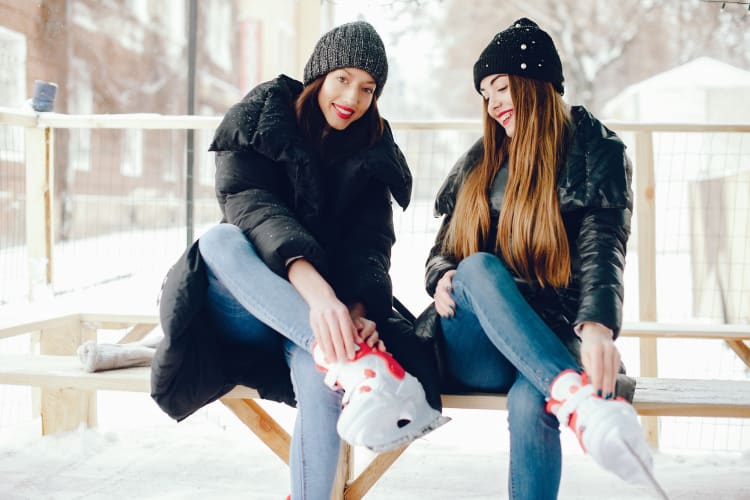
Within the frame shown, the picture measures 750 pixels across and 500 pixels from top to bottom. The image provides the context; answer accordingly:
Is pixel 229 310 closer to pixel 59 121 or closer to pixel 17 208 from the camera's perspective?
pixel 59 121

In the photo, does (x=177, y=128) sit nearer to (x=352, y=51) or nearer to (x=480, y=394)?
(x=352, y=51)

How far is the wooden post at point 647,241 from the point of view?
2.70 meters

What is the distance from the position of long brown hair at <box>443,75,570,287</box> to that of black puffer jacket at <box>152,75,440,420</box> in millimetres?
174

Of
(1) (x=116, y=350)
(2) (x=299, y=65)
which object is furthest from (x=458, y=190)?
(2) (x=299, y=65)

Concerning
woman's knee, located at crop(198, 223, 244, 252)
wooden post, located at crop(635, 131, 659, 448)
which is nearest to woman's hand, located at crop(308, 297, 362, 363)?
woman's knee, located at crop(198, 223, 244, 252)

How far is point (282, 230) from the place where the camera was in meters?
1.50

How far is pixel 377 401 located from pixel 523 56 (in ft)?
3.03

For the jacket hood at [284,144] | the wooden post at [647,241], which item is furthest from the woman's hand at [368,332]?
the wooden post at [647,241]

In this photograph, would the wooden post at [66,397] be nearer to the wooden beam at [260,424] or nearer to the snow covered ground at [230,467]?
the snow covered ground at [230,467]

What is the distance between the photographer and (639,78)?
15.5 metres

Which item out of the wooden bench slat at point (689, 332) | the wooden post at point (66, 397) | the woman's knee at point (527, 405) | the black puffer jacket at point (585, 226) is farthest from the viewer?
the wooden post at point (66, 397)

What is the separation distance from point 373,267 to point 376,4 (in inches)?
56.7

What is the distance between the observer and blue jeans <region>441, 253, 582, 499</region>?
1400 mm

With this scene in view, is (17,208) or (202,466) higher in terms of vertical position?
(17,208)
